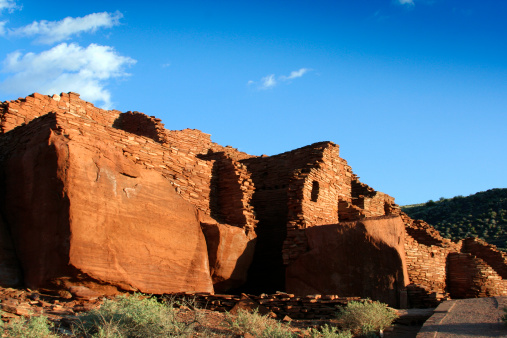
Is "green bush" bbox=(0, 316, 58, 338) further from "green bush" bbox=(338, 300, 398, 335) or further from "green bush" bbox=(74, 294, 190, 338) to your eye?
"green bush" bbox=(338, 300, 398, 335)

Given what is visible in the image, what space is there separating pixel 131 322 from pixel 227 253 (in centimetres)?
576

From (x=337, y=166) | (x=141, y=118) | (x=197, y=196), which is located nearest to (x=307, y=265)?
(x=197, y=196)

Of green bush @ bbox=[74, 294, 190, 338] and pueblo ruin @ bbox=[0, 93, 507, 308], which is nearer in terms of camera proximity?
green bush @ bbox=[74, 294, 190, 338]

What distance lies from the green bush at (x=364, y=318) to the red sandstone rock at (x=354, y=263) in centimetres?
282

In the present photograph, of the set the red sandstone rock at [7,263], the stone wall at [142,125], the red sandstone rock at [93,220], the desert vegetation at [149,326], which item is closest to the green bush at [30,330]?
the desert vegetation at [149,326]

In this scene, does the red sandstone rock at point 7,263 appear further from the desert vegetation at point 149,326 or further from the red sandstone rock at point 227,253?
the red sandstone rock at point 227,253

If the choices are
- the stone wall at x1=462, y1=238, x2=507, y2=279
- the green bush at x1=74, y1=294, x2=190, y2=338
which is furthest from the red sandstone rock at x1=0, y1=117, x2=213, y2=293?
the stone wall at x1=462, y1=238, x2=507, y2=279

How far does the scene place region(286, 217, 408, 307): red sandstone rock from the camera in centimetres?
1284

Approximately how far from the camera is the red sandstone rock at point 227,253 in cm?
1309

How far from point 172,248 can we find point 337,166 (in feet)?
25.1

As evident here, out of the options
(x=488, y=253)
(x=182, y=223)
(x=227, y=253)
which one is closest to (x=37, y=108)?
(x=182, y=223)

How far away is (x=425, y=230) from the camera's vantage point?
769 inches

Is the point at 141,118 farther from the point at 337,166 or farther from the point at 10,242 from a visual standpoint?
the point at 10,242

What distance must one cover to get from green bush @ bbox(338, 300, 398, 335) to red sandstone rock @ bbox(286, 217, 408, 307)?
9.24ft
